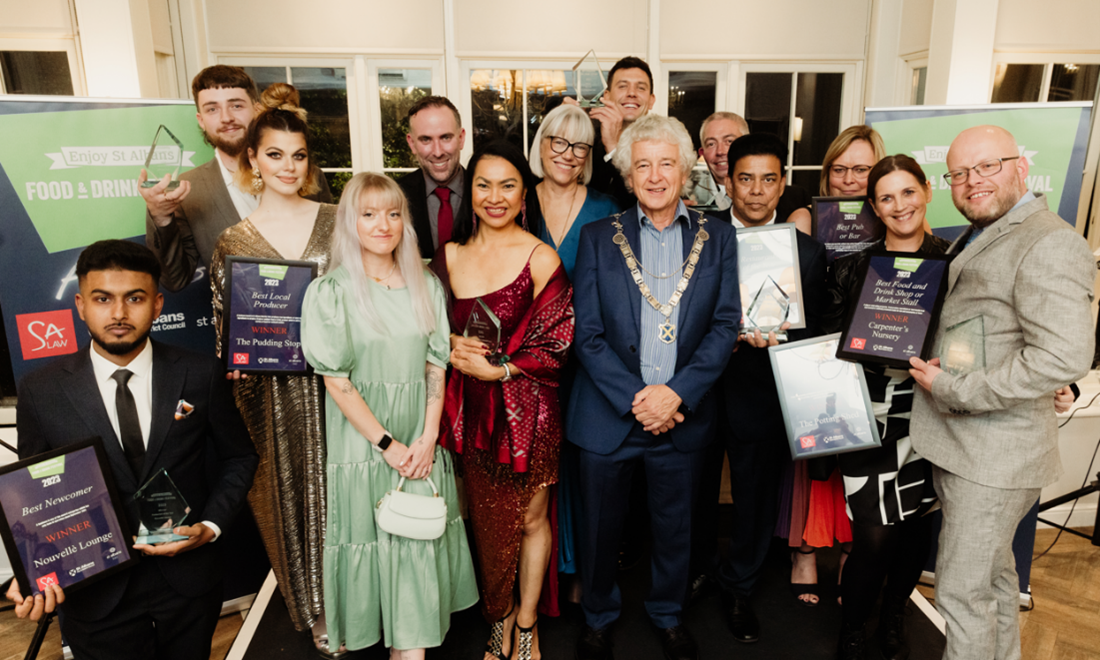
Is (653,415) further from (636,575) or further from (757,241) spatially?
(636,575)

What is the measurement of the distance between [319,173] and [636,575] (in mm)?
2290

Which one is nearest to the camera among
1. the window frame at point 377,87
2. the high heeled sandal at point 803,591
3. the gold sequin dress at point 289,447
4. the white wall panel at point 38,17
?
the gold sequin dress at point 289,447

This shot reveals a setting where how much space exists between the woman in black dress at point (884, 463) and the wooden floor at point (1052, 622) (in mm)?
960

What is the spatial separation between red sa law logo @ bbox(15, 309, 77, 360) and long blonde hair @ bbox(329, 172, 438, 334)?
4.38ft

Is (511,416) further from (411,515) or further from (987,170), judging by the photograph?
(987,170)

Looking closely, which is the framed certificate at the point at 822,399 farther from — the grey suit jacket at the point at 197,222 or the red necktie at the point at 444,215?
the grey suit jacket at the point at 197,222

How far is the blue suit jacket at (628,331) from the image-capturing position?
89.0 inches

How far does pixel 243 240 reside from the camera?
2344 millimetres

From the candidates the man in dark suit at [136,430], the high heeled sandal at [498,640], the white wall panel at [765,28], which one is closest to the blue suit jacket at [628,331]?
the high heeled sandal at [498,640]

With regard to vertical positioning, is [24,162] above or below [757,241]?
above

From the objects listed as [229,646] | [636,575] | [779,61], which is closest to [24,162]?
[229,646]

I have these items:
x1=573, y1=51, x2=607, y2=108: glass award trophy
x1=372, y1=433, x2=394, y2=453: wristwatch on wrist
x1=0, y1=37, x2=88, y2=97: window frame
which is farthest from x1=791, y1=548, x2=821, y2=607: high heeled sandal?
x1=0, y1=37, x2=88, y2=97: window frame

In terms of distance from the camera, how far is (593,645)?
96.7 inches

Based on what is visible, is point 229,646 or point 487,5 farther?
point 487,5
